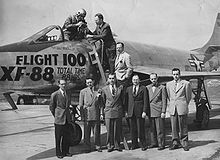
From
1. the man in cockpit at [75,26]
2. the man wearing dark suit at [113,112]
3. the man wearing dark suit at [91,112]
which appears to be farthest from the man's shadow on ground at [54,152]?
the man in cockpit at [75,26]

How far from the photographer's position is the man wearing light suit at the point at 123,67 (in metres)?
6.37

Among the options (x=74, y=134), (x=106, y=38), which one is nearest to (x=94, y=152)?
(x=74, y=134)

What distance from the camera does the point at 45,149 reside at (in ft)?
20.8

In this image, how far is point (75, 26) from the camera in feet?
23.7

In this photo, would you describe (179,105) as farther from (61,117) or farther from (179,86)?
(61,117)

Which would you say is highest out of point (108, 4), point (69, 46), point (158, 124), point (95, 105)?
point (108, 4)

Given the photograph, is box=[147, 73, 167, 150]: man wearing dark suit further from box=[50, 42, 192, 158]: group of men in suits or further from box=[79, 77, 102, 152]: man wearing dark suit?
box=[79, 77, 102, 152]: man wearing dark suit

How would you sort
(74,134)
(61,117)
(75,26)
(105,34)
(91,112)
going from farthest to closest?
(75,26)
(74,134)
(105,34)
(91,112)
(61,117)

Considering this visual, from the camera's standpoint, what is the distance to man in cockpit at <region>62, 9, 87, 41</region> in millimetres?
7106

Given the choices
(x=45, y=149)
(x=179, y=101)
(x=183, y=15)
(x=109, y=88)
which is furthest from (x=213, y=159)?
(x=183, y=15)

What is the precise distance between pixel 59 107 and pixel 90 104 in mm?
701

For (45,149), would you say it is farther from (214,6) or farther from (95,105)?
(214,6)

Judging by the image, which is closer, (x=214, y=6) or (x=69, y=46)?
(x=69, y=46)

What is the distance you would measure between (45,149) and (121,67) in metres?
2.34
